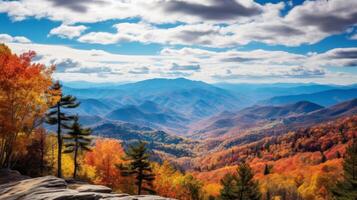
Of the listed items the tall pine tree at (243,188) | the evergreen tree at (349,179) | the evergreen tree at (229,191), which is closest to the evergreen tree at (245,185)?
the tall pine tree at (243,188)

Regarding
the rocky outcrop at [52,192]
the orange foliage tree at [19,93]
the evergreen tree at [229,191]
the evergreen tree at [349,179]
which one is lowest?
the evergreen tree at [229,191]

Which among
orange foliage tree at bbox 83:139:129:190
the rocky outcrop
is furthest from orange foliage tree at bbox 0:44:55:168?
orange foliage tree at bbox 83:139:129:190

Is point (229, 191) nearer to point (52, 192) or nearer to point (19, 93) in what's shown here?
point (19, 93)

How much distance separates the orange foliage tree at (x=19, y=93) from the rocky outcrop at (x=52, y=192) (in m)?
12.3

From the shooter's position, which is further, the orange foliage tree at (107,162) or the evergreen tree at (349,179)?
the orange foliage tree at (107,162)

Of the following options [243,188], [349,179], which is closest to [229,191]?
[243,188]

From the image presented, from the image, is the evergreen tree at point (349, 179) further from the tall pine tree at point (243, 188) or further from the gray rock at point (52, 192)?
the gray rock at point (52, 192)

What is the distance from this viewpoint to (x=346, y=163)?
234ft

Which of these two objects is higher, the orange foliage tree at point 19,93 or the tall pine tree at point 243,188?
the orange foliage tree at point 19,93

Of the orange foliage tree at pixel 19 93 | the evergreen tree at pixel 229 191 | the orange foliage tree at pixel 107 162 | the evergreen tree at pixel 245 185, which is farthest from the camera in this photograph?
the orange foliage tree at pixel 107 162

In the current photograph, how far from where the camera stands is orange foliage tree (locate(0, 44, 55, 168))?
45.3m

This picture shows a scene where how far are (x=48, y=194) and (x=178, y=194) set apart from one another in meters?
80.5

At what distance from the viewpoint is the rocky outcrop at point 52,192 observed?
29688mm

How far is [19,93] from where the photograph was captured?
46.9 m
